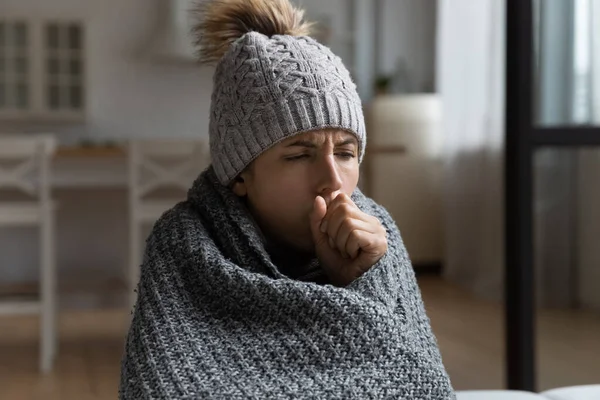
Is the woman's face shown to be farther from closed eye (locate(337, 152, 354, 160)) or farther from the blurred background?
the blurred background

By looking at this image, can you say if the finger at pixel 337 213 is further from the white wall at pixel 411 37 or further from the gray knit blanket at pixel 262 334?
the white wall at pixel 411 37

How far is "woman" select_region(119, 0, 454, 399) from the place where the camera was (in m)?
0.74

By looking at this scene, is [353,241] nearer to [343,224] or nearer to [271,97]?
[343,224]

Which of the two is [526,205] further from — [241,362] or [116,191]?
[116,191]

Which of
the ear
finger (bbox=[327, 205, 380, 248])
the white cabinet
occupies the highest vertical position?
the ear

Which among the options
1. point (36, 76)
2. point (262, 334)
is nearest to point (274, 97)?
point (262, 334)

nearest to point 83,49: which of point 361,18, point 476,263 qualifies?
point 361,18

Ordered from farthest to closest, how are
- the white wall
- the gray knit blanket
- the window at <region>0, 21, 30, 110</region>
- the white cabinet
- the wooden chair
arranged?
the white wall → the white cabinet → the window at <region>0, 21, 30, 110</region> → the wooden chair → the gray knit blanket

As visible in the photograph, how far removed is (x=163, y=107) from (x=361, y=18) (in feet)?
4.86

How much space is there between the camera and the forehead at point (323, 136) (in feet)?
2.75

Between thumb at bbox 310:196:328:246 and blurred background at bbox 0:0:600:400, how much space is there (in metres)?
1.89

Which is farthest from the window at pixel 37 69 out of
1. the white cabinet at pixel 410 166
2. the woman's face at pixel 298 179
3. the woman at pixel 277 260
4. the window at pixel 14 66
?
the woman's face at pixel 298 179

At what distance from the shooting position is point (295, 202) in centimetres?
83

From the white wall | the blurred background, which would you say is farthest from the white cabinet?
the white wall
